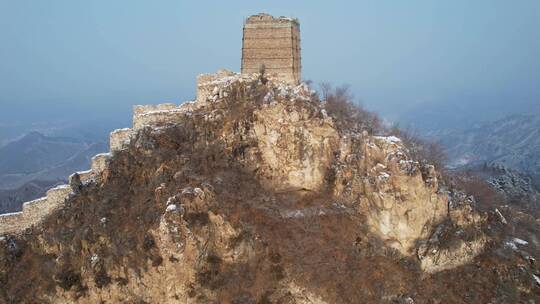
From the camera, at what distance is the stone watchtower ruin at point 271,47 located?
3547 cm

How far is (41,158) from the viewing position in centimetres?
16388

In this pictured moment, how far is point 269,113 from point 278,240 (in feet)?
22.2

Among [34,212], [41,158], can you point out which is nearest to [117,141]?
[34,212]

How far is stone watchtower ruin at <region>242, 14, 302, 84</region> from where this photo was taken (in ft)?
116

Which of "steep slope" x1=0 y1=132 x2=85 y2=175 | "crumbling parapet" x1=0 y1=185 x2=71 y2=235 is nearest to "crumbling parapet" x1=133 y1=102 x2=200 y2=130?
"crumbling parapet" x1=0 y1=185 x2=71 y2=235

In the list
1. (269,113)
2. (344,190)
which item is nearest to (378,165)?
(344,190)

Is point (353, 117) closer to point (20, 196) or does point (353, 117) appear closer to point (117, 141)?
point (117, 141)

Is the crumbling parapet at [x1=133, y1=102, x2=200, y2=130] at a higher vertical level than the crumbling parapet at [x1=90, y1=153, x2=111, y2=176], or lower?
higher

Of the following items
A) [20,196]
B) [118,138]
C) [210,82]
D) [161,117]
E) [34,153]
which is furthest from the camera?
[34,153]

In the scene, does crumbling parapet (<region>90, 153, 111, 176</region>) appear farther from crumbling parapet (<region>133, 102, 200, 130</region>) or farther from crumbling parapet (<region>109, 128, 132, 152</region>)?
crumbling parapet (<region>133, 102, 200, 130</region>)

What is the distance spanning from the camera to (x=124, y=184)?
3100cm

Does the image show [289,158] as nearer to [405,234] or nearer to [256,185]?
[256,185]

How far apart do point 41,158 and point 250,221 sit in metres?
149

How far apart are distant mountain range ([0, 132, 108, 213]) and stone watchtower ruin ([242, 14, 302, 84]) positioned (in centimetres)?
9445
